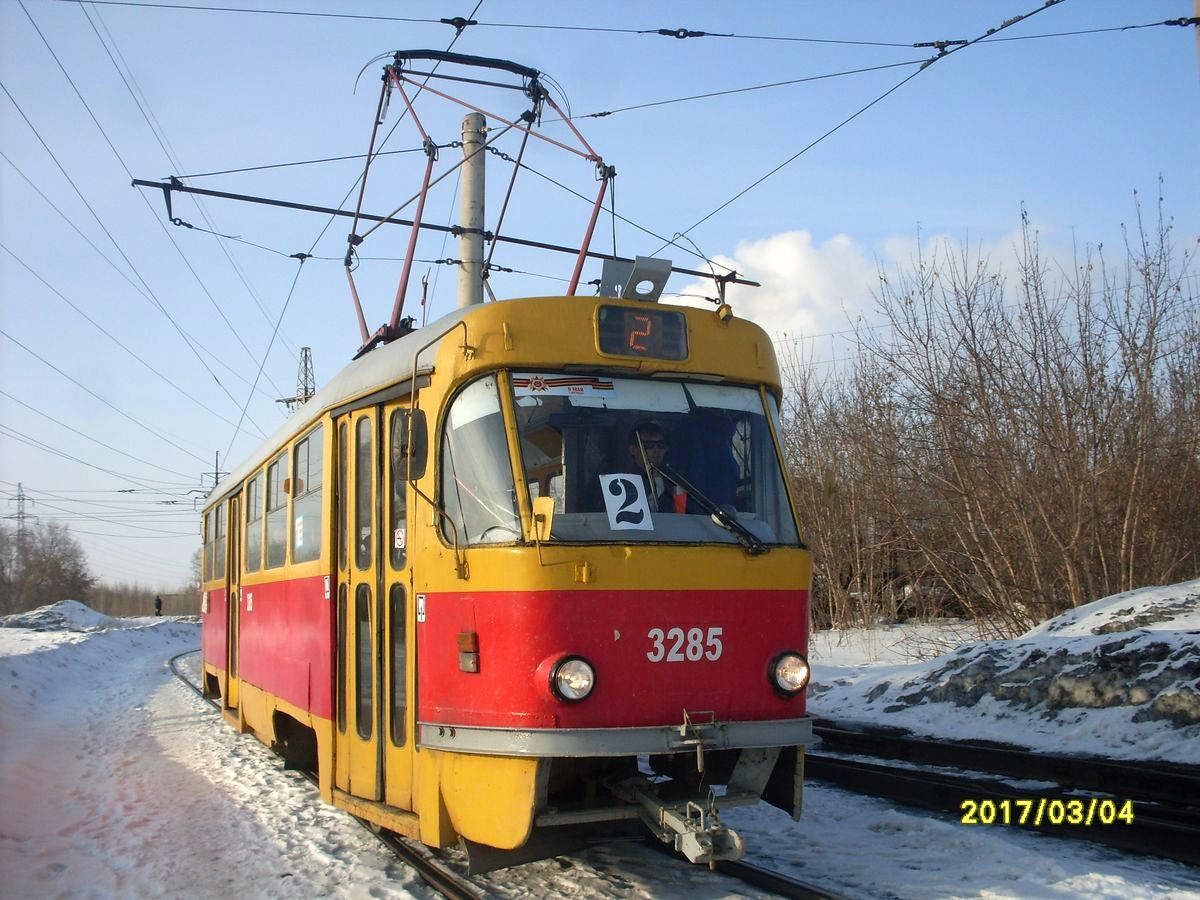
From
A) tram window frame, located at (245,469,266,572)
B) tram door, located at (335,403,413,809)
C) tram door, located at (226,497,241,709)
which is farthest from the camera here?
tram door, located at (226,497,241,709)

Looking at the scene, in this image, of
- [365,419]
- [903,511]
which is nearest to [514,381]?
[365,419]

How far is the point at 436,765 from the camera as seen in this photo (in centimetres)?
534

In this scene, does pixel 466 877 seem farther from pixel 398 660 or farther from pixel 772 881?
pixel 772 881

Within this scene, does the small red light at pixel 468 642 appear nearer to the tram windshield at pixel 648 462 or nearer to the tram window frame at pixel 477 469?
the tram window frame at pixel 477 469

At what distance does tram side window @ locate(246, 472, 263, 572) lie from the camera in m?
9.70

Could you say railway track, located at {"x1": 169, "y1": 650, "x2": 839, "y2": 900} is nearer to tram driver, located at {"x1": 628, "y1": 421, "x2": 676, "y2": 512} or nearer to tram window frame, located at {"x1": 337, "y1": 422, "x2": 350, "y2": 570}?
tram window frame, located at {"x1": 337, "y1": 422, "x2": 350, "y2": 570}

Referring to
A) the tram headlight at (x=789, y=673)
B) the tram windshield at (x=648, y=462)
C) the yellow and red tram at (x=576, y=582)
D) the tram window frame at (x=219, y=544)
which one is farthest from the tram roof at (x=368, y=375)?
the tram window frame at (x=219, y=544)

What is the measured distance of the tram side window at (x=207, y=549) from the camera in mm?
14727

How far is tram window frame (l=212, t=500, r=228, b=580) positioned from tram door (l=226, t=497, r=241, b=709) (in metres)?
0.66

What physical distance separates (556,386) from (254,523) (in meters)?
5.71

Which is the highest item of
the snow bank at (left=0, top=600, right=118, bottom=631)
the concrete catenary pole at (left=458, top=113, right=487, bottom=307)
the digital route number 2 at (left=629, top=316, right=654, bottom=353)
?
the concrete catenary pole at (left=458, top=113, right=487, bottom=307)

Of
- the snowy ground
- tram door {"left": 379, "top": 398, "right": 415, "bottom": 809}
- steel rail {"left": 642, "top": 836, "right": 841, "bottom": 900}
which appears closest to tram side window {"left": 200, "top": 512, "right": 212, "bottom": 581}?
the snowy ground

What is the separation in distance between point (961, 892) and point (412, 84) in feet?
30.7
